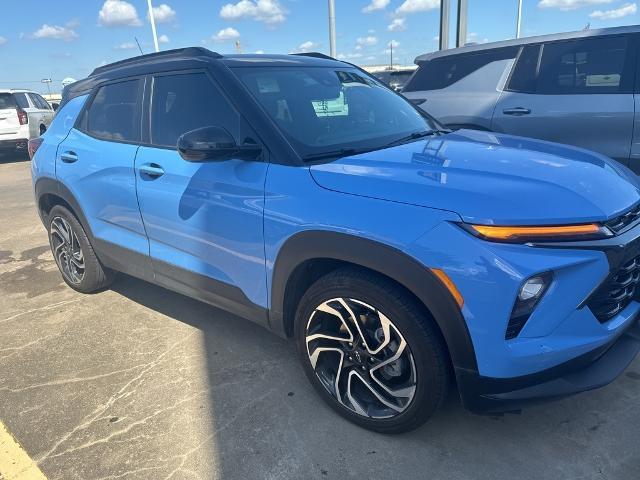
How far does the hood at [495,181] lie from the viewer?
1.92m

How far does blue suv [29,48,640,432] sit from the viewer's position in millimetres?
1892

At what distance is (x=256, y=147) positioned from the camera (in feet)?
8.36

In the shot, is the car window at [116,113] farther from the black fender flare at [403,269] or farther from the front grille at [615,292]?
the front grille at [615,292]

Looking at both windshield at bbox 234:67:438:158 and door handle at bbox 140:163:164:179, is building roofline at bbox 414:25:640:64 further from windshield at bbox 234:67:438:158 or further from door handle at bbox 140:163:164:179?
door handle at bbox 140:163:164:179

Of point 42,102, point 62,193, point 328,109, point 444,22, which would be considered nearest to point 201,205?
point 328,109

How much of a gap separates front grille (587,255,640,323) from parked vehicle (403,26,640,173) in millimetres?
2958

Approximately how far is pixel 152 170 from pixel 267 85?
2.81 ft

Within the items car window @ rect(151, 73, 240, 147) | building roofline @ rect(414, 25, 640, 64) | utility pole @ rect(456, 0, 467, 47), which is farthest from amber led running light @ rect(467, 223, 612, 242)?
utility pole @ rect(456, 0, 467, 47)

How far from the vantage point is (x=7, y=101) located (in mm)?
12852

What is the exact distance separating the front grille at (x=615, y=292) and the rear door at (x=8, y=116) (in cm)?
1415

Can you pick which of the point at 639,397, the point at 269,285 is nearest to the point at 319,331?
the point at 269,285

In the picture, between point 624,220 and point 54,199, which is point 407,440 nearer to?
point 624,220

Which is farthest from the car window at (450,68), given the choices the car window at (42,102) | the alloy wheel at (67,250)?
the car window at (42,102)

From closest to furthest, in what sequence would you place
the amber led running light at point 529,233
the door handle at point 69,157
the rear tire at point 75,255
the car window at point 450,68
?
the amber led running light at point 529,233, the door handle at point 69,157, the rear tire at point 75,255, the car window at point 450,68
